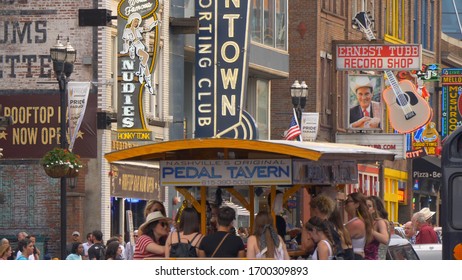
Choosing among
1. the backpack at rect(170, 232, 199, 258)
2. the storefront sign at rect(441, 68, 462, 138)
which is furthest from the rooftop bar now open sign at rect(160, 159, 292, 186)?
the storefront sign at rect(441, 68, 462, 138)

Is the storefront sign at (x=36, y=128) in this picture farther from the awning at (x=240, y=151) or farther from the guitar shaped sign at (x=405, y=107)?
the guitar shaped sign at (x=405, y=107)

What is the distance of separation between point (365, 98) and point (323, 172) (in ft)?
112

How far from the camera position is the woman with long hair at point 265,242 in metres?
17.1

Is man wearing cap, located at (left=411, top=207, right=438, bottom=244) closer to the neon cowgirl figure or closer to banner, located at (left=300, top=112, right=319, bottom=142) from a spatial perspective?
the neon cowgirl figure

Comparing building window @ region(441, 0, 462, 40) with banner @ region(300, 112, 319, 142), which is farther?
building window @ region(441, 0, 462, 40)

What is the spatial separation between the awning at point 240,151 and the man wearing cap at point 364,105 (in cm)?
3328

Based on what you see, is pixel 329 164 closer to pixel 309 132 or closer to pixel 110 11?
pixel 110 11

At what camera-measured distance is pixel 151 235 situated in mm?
18922

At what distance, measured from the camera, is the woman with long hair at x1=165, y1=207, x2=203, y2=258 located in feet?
58.6

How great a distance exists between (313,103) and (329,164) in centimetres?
3579

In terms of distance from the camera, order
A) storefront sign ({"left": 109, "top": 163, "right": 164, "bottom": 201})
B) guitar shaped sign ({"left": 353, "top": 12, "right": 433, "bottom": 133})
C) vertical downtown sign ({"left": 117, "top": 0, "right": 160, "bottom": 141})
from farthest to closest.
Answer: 1. guitar shaped sign ({"left": 353, "top": 12, "right": 433, "bottom": 133})
2. storefront sign ({"left": 109, "top": 163, "right": 164, "bottom": 201})
3. vertical downtown sign ({"left": 117, "top": 0, "right": 160, "bottom": 141})

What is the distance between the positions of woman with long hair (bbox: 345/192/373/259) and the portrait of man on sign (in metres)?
34.8

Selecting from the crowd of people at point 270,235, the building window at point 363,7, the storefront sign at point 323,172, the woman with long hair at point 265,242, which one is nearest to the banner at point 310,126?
the building window at point 363,7

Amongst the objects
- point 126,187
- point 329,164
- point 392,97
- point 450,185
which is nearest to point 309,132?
point 392,97
